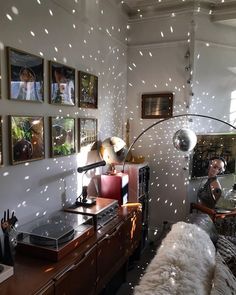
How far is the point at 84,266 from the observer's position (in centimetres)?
180

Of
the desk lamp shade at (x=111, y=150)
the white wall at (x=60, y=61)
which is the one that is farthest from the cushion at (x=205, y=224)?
the white wall at (x=60, y=61)

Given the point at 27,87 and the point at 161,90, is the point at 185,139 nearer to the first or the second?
the point at 161,90

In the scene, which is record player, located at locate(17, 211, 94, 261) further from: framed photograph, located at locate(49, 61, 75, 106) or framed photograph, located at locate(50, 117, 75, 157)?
framed photograph, located at locate(49, 61, 75, 106)

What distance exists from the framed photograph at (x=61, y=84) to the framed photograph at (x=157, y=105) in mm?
1303

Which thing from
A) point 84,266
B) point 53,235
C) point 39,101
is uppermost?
point 39,101

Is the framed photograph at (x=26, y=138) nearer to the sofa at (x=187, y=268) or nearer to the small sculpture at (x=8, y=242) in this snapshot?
the small sculpture at (x=8, y=242)

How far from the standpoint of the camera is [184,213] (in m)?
3.40

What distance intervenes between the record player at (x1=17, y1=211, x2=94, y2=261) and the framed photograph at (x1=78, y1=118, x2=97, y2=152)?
0.76 m

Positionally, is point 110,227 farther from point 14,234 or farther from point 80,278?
point 14,234

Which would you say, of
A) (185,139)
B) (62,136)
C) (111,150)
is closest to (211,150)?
(185,139)

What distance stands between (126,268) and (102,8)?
103 inches

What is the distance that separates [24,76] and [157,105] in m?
1.92

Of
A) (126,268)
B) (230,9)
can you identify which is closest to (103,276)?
(126,268)

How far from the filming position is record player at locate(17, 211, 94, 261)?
164 centimetres
